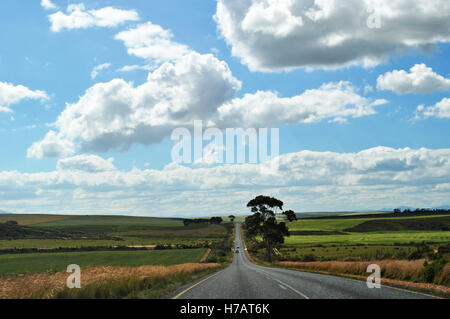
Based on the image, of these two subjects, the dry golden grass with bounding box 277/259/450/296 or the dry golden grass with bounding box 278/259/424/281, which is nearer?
the dry golden grass with bounding box 277/259/450/296

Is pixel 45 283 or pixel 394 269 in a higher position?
pixel 45 283

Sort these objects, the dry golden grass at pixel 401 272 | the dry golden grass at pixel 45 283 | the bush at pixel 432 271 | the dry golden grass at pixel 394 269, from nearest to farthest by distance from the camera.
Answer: the dry golden grass at pixel 45 283
the dry golden grass at pixel 401 272
the bush at pixel 432 271
the dry golden grass at pixel 394 269

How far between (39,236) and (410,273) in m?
139

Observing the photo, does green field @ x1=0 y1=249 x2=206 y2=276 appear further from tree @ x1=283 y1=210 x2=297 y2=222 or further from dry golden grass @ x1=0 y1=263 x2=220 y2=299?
dry golden grass @ x1=0 y1=263 x2=220 y2=299

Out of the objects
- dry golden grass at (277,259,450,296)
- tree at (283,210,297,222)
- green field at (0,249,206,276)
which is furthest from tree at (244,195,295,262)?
dry golden grass at (277,259,450,296)

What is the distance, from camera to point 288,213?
73562 mm

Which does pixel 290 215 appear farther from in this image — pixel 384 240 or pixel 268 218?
pixel 384 240

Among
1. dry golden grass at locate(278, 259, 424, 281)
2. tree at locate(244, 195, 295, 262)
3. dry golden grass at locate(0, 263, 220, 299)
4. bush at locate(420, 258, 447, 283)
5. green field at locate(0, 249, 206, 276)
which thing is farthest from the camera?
tree at locate(244, 195, 295, 262)

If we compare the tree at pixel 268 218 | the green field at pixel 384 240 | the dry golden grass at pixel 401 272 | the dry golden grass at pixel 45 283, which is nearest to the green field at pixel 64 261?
the tree at pixel 268 218

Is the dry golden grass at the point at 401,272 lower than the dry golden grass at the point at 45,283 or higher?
lower

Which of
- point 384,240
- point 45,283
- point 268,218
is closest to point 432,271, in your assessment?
point 45,283

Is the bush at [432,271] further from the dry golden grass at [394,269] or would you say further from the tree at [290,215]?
the tree at [290,215]
